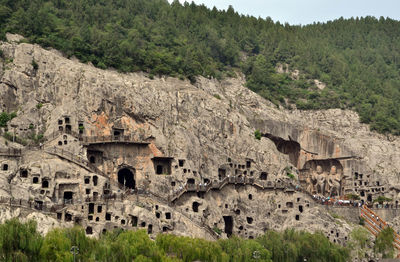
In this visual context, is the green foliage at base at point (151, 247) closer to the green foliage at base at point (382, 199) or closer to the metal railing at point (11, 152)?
the metal railing at point (11, 152)

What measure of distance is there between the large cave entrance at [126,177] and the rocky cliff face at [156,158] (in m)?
0.27

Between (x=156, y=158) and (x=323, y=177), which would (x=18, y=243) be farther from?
(x=323, y=177)

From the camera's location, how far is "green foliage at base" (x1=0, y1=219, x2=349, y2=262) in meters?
49.9

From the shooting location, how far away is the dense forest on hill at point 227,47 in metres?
97.4

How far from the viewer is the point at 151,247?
55406mm

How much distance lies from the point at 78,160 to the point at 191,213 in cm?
1474

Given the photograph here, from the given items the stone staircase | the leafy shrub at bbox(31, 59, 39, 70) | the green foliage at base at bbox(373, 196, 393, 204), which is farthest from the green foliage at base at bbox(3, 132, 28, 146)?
the green foliage at base at bbox(373, 196, 393, 204)

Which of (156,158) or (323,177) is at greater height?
(156,158)

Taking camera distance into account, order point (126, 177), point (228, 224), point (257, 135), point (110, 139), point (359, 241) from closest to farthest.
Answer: point (359, 241)
point (110, 139)
point (228, 224)
point (126, 177)
point (257, 135)

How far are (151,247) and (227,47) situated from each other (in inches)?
2971

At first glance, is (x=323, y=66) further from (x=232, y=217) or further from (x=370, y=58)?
(x=232, y=217)

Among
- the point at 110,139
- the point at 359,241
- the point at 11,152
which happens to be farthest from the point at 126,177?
the point at 359,241

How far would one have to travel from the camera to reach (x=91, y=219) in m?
70.4

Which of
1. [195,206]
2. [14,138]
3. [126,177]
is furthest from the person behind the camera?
[126,177]
